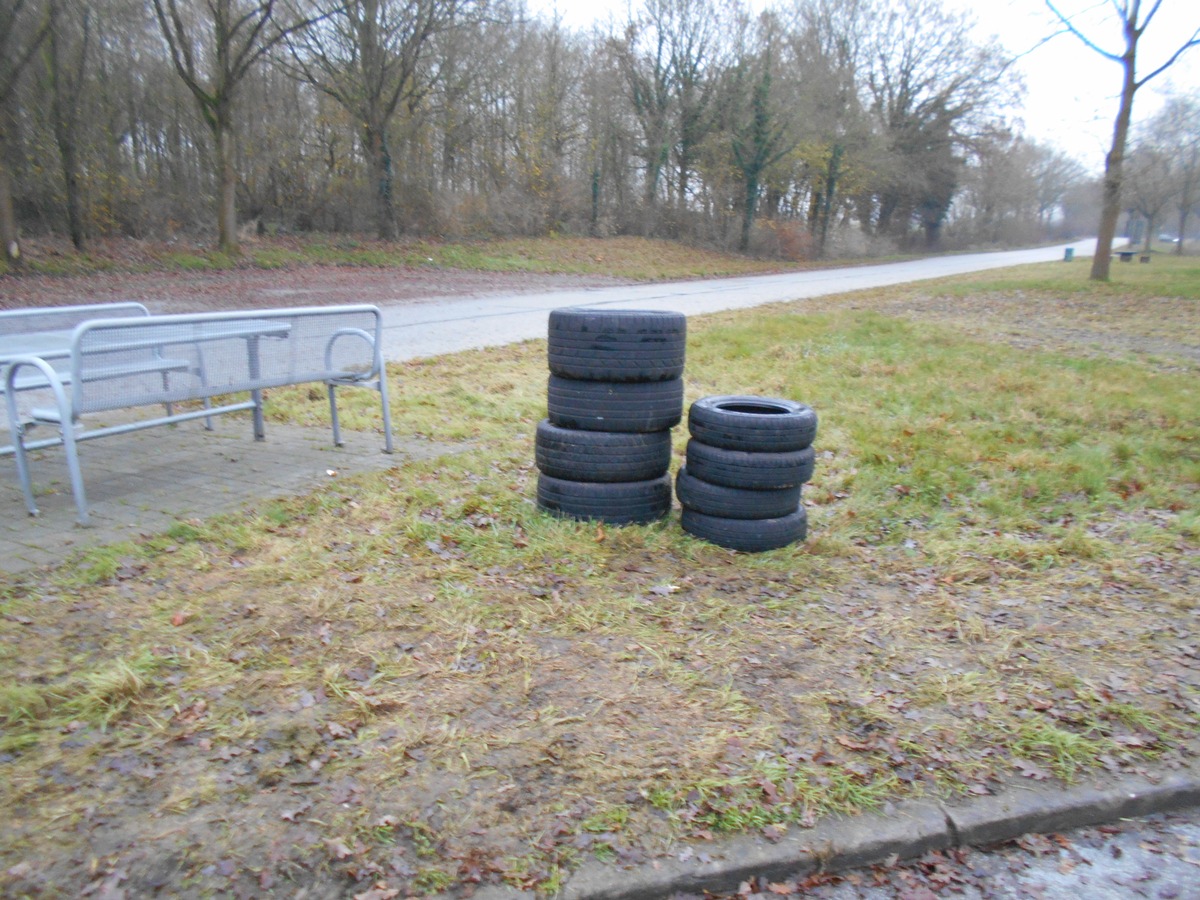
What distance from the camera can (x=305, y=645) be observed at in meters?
3.67

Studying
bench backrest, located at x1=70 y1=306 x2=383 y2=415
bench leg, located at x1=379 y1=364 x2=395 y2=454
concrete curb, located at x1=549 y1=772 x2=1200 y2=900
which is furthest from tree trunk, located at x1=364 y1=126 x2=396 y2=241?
concrete curb, located at x1=549 y1=772 x2=1200 y2=900

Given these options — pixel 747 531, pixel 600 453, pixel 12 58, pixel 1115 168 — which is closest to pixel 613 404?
pixel 600 453

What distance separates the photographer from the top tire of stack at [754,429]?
15.3ft

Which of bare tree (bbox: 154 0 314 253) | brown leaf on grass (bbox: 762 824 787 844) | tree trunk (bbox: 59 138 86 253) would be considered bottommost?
brown leaf on grass (bbox: 762 824 787 844)

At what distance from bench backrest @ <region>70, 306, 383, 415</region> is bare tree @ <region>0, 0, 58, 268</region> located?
630 inches

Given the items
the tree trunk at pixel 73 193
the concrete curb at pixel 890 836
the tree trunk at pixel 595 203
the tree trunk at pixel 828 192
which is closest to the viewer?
the concrete curb at pixel 890 836

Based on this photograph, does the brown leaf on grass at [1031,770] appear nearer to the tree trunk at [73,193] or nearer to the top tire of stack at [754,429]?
the top tire of stack at [754,429]

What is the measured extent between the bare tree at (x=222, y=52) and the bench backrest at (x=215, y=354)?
60.0ft

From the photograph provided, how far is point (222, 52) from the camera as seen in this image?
21.8m

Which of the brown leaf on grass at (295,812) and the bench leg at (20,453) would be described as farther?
the bench leg at (20,453)

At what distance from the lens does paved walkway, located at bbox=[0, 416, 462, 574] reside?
15.7 ft

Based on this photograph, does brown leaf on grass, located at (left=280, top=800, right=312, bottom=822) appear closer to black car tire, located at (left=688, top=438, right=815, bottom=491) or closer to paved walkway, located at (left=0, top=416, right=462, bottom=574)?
paved walkway, located at (left=0, top=416, right=462, bottom=574)

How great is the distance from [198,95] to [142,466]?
19.4 metres

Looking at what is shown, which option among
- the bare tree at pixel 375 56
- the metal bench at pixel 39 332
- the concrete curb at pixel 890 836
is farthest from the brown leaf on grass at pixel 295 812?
the bare tree at pixel 375 56
